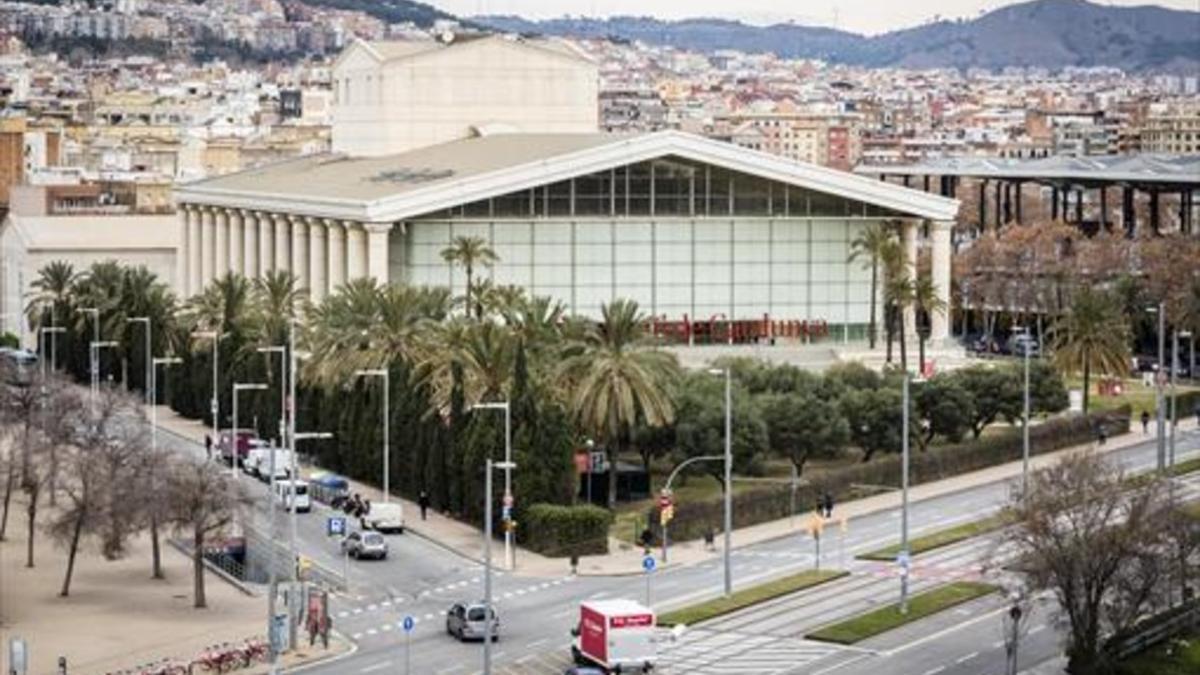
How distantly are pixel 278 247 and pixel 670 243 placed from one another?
21870 millimetres

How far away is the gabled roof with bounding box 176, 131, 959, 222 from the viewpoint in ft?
394

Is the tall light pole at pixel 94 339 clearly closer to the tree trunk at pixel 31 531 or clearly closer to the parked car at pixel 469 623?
the tree trunk at pixel 31 531

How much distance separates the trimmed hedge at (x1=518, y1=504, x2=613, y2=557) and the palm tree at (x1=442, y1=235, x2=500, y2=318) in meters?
31.3

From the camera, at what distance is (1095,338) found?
110000 mm

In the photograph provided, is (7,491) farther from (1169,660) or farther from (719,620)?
(1169,660)

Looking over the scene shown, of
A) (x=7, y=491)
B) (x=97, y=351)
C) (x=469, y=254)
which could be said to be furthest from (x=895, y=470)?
(x=97, y=351)

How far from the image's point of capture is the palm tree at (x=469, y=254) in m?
115

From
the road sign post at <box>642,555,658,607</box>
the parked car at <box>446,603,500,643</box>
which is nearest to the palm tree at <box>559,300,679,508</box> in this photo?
the road sign post at <box>642,555,658,607</box>

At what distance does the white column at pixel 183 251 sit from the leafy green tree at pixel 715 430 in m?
73.1

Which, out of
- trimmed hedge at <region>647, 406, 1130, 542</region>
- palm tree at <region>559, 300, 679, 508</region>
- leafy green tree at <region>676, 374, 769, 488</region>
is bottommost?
trimmed hedge at <region>647, 406, 1130, 542</region>

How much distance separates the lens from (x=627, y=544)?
83.0 metres

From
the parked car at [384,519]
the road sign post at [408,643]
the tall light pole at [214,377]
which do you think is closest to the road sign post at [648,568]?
the road sign post at [408,643]

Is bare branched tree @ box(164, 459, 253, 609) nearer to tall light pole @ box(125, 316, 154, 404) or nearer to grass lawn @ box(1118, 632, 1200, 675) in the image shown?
grass lawn @ box(1118, 632, 1200, 675)

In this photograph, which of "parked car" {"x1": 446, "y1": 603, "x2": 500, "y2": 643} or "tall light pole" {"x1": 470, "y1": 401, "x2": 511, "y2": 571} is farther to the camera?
"tall light pole" {"x1": 470, "y1": 401, "x2": 511, "y2": 571}
